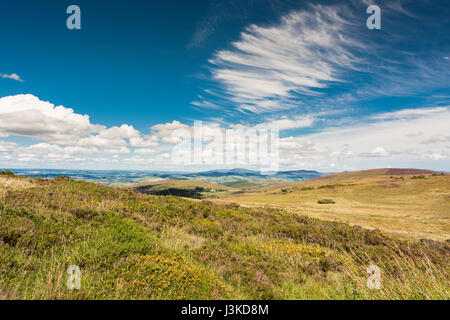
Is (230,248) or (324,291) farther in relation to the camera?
(230,248)

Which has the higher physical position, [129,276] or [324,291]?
[129,276]

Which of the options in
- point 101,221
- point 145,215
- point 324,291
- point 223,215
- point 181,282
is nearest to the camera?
point 181,282

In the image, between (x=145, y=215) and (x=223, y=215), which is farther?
(x=223, y=215)

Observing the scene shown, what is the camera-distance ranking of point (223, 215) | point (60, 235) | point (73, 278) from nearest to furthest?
point (73, 278) → point (60, 235) → point (223, 215)

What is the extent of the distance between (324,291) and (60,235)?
8.96m
